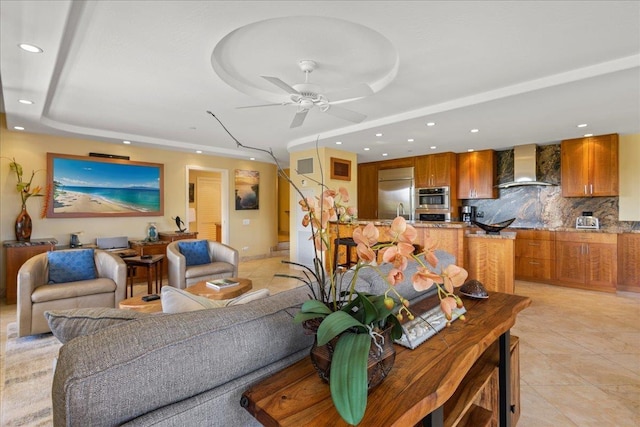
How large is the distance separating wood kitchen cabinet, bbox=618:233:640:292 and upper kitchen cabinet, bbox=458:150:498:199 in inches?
77.3

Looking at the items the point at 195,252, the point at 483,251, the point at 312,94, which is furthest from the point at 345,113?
the point at 195,252

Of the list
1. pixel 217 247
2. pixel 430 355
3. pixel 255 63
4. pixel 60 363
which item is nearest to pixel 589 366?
pixel 430 355

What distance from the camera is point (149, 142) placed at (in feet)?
17.2

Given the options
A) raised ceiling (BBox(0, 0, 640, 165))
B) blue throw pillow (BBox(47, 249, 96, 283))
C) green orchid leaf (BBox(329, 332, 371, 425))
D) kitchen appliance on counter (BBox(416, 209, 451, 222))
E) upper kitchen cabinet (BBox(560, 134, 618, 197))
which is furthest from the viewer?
A: kitchen appliance on counter (BBox(416, 209, 451, 222))

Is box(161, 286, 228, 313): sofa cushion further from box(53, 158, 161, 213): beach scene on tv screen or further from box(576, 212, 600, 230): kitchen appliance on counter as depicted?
box(576, 212, 600, 230): kitchen appliance on counter

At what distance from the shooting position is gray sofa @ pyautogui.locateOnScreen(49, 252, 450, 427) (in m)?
0.65

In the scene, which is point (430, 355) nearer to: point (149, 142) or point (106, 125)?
point (106, 125)

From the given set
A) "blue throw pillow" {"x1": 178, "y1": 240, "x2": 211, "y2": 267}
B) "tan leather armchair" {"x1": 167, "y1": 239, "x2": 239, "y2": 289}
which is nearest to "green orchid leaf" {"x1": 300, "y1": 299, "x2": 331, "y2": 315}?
"tan leather armchair" {"x1": 167, "y1": 239, "x2": 239, "y2": 289}

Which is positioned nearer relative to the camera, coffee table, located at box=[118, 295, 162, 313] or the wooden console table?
the wooden console table

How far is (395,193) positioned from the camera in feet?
22.4

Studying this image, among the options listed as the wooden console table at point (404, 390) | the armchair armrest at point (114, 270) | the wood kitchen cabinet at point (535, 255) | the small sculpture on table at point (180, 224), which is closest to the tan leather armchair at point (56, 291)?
the armchair armrest at point (114, 270)

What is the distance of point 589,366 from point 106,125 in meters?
6.13

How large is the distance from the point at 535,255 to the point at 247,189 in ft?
19.1

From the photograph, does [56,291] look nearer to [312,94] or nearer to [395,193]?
[312,94]
